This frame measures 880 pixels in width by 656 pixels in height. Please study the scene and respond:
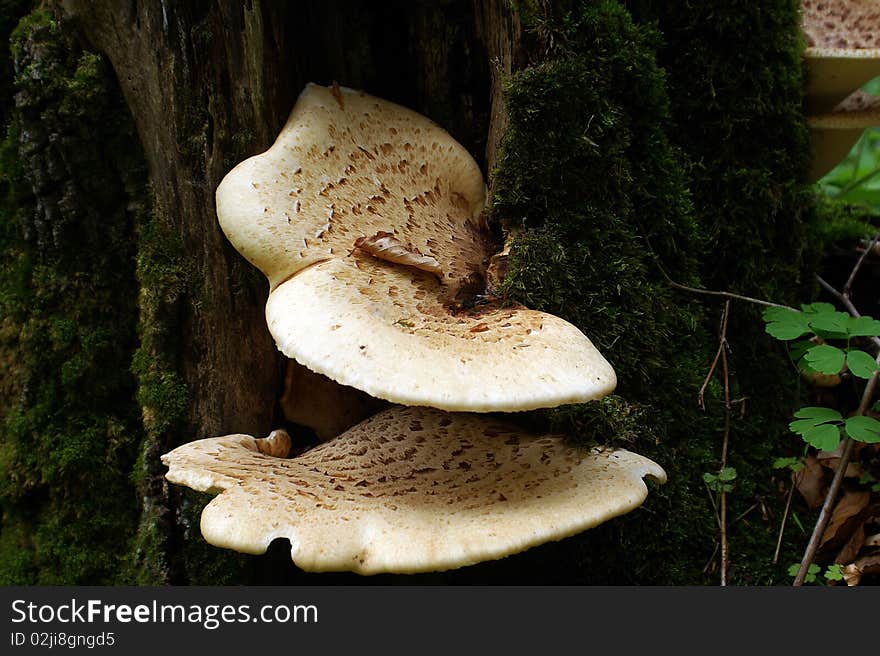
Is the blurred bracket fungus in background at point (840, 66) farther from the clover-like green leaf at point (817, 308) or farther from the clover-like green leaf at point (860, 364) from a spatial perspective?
the clover-like green leaf at point (860, 364)

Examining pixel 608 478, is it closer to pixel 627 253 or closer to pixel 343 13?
pixel 627 253

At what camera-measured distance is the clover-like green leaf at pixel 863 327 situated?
2925 mm

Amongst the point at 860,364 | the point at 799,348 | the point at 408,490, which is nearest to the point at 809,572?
the point at 860,364

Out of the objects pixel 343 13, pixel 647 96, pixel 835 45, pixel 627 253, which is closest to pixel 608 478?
pixel 627 253

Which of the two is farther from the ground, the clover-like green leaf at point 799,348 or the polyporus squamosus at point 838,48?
the polyporus squamosus at point 838,48

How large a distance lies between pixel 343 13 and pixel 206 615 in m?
2.61

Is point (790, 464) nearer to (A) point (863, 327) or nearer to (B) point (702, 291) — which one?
(A) point (863, 327)

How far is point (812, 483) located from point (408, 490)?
1998mm

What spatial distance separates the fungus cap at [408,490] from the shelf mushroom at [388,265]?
45 cm

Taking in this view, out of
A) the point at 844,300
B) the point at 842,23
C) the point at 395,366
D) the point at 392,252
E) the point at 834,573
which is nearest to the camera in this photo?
the point at 395,366

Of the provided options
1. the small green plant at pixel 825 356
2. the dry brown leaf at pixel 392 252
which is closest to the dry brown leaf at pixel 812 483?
the small green plant at pixel 825 356

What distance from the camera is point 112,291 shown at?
130 inches

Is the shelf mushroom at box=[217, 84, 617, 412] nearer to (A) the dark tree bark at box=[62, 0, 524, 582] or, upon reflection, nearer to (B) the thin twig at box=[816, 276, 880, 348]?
(A) the dark tree bark at box=[62, 0, 524, 582]

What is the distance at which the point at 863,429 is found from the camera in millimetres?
2688
